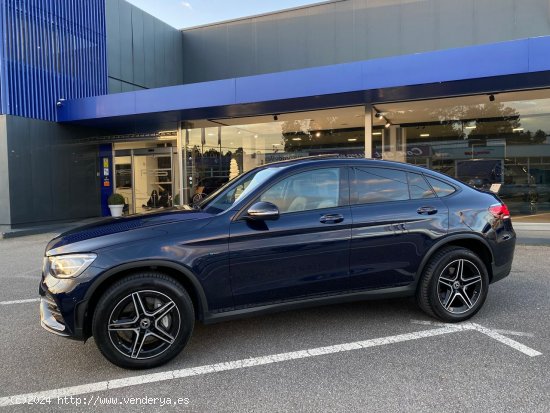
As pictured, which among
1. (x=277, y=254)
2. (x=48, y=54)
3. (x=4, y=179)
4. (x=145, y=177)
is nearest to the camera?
(x=277, y=254)

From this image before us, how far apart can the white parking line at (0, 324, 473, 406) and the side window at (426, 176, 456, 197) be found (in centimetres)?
133

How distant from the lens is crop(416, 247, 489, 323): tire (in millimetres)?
4102

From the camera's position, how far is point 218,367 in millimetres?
3373

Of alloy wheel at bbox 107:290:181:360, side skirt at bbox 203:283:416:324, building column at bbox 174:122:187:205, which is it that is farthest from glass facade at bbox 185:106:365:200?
alloy wheel at bbox 107:290:181:360

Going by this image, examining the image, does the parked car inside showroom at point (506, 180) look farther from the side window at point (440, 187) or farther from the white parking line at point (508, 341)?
the white parking line at point (508, 341)

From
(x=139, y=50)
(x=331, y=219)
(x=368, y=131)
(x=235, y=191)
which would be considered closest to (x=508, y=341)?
(x=331, y=219)

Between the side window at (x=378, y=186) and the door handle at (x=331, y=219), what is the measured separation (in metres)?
0.26

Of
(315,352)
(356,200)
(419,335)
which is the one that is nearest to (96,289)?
(315,352)

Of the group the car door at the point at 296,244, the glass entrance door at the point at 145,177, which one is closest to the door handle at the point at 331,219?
the car door at the point at 296,244

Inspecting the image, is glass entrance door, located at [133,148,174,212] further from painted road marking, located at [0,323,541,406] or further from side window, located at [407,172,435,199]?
painted road marking, located at [0,323,541,406]

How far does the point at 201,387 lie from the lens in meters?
3.07

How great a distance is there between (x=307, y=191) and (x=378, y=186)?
29.1 inches

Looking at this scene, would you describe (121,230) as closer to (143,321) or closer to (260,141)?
(143,321)

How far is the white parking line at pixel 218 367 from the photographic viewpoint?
3.02 metres
